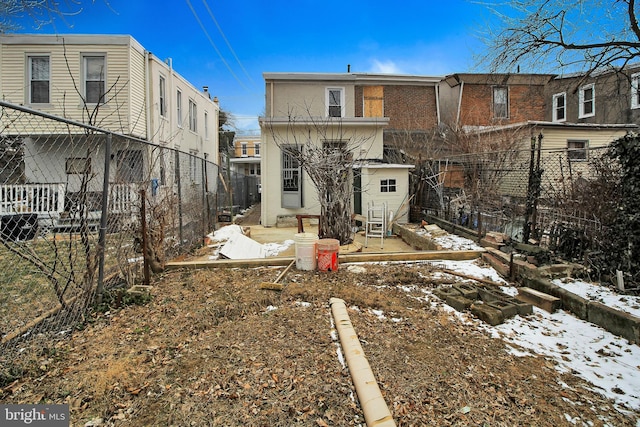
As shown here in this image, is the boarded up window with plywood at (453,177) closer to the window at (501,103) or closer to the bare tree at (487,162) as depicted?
the bare tree at (487,162)

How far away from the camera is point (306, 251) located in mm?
5449

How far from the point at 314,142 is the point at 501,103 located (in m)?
12.0

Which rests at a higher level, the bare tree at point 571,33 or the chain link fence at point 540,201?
the bare tree at point 571,33

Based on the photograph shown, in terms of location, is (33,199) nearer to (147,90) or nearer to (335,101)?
(147,90)

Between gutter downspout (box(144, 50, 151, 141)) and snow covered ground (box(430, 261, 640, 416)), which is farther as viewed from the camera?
gutter downspout (box(144, 50, 151, 141))

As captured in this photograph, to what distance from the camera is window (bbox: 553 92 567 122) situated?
19772 mm

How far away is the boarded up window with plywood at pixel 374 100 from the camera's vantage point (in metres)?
15.6

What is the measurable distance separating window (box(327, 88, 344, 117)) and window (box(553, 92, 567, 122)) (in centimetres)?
1392

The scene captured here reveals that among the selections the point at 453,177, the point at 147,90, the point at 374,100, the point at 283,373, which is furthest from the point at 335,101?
the point at 283,373

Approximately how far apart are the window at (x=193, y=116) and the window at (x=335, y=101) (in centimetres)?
778

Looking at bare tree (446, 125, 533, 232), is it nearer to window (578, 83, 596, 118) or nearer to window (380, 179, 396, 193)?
window (380, 179, 396, 193)

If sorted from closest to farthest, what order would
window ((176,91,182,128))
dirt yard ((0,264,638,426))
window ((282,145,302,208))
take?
dirt yard ((0,264,638,426)) → window ((282,145,302,208)) → window ((176,91,182,128))

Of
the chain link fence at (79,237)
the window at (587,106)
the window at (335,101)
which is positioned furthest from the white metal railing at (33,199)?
the window at (587,106)

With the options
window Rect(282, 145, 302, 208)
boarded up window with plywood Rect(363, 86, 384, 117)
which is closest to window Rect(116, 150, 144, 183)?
window Rect(282, 145, 302, 208)
